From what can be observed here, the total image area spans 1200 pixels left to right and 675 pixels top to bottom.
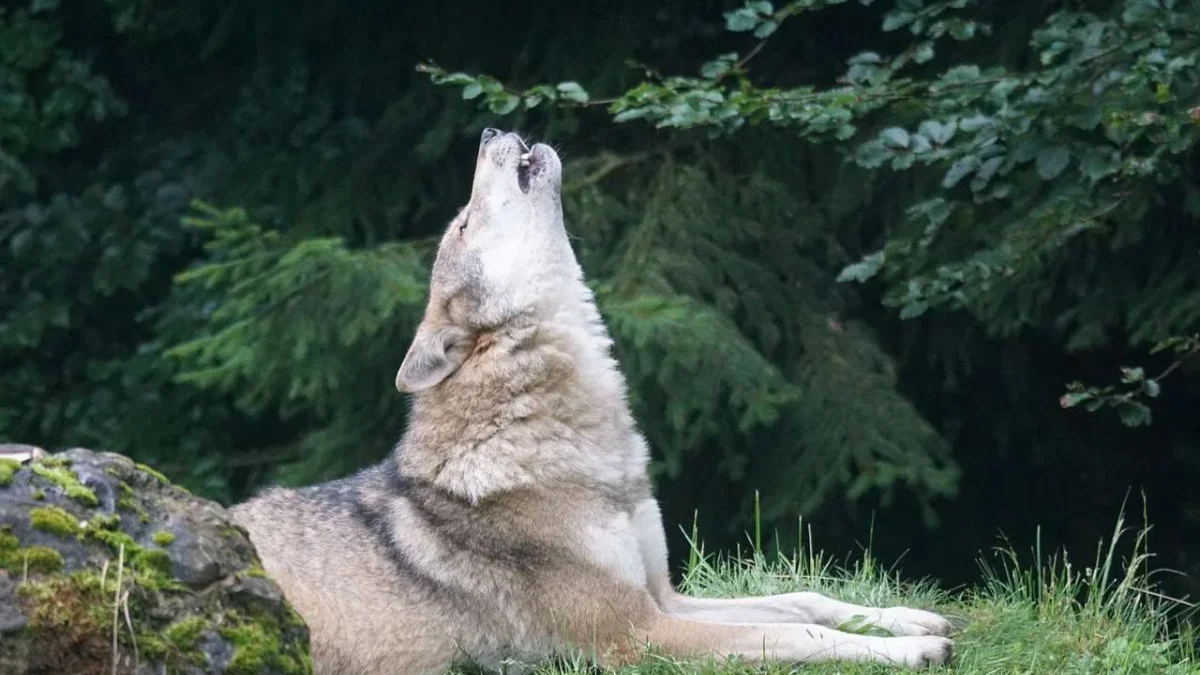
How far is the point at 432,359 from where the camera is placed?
4.89 metres

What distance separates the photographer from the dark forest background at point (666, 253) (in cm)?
732

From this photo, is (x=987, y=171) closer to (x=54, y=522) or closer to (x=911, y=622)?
(x=911, y=622)

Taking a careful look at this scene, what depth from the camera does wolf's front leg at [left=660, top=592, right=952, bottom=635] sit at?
15.4 feet

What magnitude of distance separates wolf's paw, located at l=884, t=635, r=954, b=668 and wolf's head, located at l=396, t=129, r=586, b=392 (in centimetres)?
153

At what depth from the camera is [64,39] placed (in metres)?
10.9

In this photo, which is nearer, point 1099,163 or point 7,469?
point 7,469

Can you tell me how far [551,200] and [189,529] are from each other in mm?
2278

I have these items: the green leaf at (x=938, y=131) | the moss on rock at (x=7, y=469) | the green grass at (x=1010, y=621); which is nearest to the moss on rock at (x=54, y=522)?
→ the moss on rock at (x=7, y=469)

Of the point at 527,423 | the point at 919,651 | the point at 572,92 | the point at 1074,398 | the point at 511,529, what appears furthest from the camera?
the point at 572,92

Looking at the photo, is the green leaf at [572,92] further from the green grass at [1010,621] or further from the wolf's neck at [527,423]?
the green grass at [1010,621]

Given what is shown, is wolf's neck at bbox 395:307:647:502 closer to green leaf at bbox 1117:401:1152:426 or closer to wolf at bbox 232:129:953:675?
wolf at bbox 232:129:953:675

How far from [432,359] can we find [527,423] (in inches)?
14.4

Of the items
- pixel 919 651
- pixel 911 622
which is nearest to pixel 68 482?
pixel 919 651

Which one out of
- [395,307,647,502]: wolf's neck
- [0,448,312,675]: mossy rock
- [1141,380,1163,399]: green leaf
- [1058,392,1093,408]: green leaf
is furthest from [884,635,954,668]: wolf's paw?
[0,448,312,675]: mossy rock
